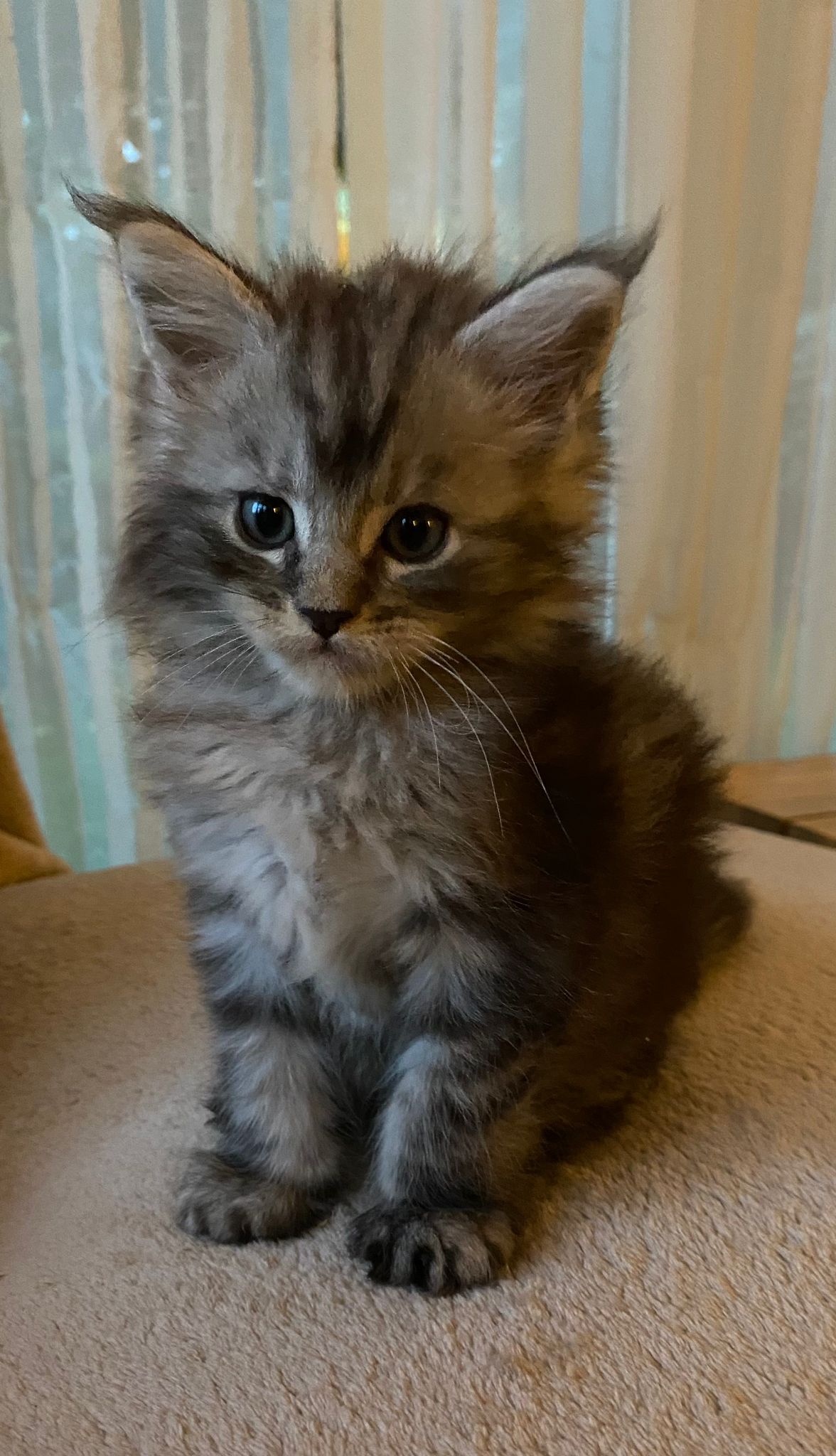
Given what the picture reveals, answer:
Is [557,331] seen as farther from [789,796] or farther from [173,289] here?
[789,796]

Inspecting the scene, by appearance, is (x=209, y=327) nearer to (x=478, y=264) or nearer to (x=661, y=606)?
(x=478, y=264)

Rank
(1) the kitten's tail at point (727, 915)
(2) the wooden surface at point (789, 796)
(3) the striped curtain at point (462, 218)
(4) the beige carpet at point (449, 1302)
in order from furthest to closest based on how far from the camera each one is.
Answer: (2) the wooden surface at point (789, 796)
(3) the striped curtain at point (462, 218)
(1) the kitten's tail at point (727, 915)
(4) the beige carpet at point (449, 1302)

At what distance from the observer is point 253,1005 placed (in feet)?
3.07

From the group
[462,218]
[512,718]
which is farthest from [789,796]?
[512,718]

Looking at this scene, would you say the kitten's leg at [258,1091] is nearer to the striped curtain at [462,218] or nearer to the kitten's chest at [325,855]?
the kitten's chest at [325,855]

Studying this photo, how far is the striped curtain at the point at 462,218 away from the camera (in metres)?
1.53

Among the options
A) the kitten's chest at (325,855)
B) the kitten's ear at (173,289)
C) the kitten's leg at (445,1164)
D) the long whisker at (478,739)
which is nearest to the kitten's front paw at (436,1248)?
the kitten's leg at (445,1164)

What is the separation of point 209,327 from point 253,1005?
1.75 feet

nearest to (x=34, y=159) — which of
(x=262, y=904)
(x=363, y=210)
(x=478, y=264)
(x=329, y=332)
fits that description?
(x=363, y=210)

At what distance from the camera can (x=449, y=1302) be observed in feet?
2.66

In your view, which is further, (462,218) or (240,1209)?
(462,218)

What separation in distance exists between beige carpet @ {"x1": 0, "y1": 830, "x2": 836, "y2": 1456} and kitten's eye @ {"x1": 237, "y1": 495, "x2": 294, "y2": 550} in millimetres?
533

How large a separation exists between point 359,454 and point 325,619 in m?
0.12

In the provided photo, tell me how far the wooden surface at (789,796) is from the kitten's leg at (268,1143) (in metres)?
1.03
